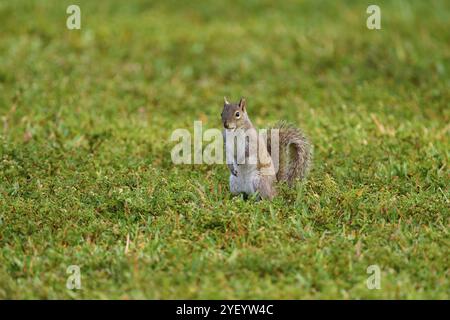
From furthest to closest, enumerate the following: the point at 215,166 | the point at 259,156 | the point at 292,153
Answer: the point at 215,166, the point at 292,153, the point at 259,156

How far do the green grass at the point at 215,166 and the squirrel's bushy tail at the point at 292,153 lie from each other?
14 centimetres

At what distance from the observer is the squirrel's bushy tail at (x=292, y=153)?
6.03 m

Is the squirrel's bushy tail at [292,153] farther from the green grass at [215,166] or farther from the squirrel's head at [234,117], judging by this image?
the squirrel's head at [234,117]

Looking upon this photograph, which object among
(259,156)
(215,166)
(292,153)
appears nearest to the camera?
(259,156)

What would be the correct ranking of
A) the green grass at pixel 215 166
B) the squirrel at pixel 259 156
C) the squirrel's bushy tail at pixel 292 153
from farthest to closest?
the squirrel's bushy tail at pixel 292 153, the squirrel at pixel 259 156, the green grass at pixel 215 166

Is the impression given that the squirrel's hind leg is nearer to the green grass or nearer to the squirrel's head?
the green grass

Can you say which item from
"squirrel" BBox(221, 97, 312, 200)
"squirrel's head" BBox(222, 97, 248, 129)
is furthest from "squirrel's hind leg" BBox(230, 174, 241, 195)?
"squirrel's head" BBox(222, 97, 248, 129)

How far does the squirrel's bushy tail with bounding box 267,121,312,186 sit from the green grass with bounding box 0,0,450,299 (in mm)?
142

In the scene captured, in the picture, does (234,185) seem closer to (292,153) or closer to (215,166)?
(292,153)

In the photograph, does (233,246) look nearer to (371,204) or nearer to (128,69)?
(371,204)

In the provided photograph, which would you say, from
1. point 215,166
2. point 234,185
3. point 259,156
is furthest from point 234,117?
point 215,166

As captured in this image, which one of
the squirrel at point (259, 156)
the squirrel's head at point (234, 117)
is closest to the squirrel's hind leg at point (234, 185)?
the squirrel at point (259, 156)

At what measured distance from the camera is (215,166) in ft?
22.0

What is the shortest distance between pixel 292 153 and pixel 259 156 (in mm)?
356
